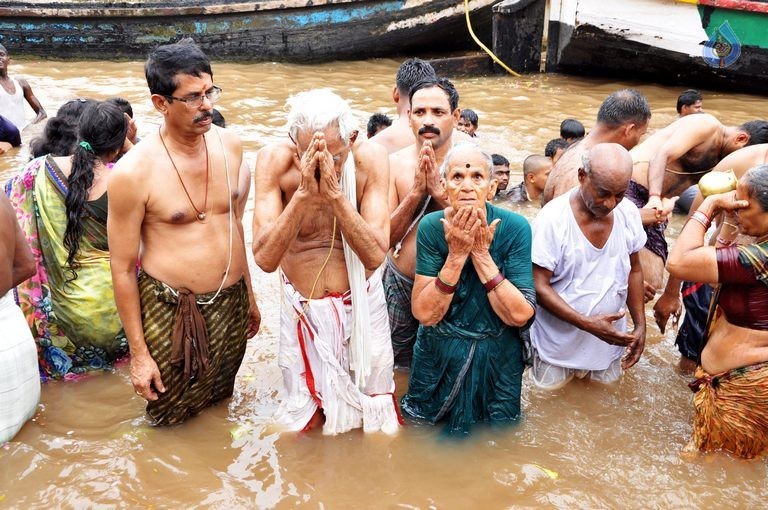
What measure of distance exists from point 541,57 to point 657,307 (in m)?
8.87

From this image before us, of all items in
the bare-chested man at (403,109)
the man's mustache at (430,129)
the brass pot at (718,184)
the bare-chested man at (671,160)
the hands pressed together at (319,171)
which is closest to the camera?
the hands pressed together at (319,171)

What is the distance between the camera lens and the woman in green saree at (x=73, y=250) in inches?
156

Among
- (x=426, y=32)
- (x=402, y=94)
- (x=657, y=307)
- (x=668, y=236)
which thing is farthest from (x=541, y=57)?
(x=657, y=307)

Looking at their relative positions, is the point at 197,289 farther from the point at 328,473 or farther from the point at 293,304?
the point at 328,473

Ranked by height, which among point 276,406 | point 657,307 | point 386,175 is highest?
point 386,175

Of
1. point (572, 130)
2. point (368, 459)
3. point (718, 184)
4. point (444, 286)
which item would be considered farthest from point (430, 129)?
point (572, 130)

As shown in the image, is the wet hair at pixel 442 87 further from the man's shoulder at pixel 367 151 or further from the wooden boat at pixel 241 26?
the wooden boat at pixel 241 26

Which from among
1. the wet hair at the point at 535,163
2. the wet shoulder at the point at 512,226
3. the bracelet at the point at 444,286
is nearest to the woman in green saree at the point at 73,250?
the bracelet at the point at 444,286

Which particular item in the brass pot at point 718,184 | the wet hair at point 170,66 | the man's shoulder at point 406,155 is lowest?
the brass pot at point 718,184

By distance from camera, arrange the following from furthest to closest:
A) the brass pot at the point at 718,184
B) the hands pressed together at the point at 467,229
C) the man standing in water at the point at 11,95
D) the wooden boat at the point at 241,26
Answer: the wooden boat at the point at 241,26
the man standing in water at the point at 11,95
the brass pot at the point at 718,184
the hands pressed together at the point at 467,229

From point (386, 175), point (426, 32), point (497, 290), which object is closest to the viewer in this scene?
point (497, 290)

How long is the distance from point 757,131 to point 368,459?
3.49 m

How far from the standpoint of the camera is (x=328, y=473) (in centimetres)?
340

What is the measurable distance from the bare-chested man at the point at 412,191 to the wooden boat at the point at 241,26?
9.41 meters
